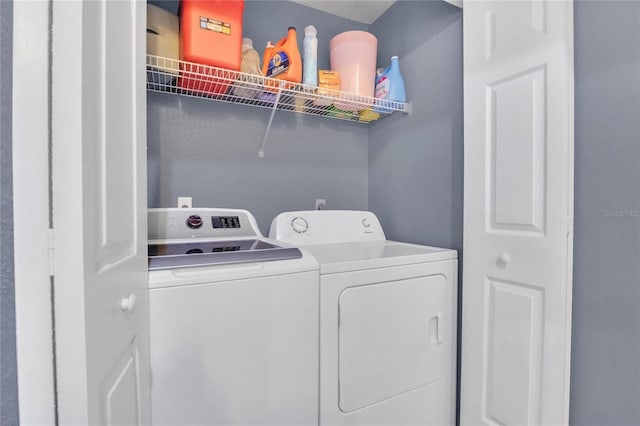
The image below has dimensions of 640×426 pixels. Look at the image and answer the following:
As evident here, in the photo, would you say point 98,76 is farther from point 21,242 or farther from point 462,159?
point 462,159

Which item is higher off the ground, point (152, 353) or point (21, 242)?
point (21, 242)

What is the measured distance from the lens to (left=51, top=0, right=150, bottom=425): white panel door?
1.74 ft

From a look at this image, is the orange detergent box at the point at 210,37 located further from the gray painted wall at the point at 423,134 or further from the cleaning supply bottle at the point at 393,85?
the gray painted wall at the point at 423,134

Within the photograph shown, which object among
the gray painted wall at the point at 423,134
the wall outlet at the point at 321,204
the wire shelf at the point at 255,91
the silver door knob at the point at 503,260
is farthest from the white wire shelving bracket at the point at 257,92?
the silver door knob at the point at 503,260

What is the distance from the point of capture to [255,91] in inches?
73.2

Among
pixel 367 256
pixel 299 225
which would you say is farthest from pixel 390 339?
pixel 299 225

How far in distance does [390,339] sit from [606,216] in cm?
104

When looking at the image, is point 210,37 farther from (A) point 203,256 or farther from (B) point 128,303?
(B) point 128,303

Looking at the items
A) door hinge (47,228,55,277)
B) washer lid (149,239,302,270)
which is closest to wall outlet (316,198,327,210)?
washer lid (149,239,302,270)

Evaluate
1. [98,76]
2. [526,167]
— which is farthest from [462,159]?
[98,76]

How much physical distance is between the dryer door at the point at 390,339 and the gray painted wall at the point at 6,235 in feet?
3.40

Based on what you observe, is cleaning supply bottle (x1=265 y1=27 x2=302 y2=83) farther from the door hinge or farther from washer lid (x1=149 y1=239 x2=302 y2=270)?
the door hinge

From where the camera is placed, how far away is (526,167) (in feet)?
4.50

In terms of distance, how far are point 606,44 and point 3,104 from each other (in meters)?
1.90
